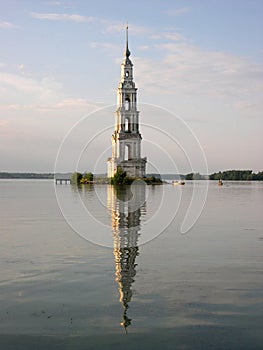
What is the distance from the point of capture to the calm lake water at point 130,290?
366 inches

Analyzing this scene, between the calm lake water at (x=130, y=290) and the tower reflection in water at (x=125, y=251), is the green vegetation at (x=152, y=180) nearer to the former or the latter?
the tower reflection in water at (x=125, y=251)

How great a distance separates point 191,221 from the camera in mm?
29344

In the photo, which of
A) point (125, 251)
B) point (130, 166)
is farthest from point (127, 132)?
point (125, 251)

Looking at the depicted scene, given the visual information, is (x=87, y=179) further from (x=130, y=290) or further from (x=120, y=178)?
(x=130, y=290)

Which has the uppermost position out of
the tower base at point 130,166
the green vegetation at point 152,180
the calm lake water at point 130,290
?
the tower base at point 130,166

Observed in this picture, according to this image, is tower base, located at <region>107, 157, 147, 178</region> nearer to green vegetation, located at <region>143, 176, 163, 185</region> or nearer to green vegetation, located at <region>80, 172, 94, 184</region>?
green vegetation, located at <region>143, 176, 163, 185</region>

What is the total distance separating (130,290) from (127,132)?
10815cm

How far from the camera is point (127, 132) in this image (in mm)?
119875

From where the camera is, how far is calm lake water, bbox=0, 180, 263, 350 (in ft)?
30.5

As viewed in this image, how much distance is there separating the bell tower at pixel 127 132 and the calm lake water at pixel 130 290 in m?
86.0

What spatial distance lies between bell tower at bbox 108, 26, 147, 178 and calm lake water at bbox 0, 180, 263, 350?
3384 inches

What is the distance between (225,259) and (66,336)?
27.6 feet

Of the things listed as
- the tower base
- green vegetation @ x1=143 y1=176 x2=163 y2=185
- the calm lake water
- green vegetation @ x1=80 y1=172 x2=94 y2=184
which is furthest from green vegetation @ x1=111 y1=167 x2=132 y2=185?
the calm lake water

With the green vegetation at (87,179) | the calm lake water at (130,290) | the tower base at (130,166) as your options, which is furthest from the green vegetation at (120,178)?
the calm lake water at (130,290)
